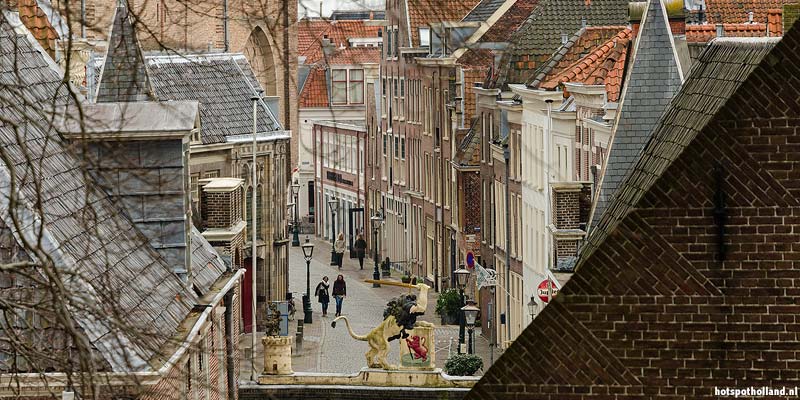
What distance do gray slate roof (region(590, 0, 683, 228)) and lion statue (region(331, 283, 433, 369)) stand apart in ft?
21.0

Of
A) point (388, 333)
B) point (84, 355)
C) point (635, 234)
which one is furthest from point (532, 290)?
point (84, 355)

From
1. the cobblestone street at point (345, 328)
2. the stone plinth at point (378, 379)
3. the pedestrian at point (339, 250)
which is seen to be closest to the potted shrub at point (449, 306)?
the cobblestone street at point (345, 328)

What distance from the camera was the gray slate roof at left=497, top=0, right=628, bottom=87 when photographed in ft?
167

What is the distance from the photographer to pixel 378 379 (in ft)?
117

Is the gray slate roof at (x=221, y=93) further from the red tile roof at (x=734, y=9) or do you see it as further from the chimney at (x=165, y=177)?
the chimney at (x=165, y=177)

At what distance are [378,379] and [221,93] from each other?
1737 centimetres

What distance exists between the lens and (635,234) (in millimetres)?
12867

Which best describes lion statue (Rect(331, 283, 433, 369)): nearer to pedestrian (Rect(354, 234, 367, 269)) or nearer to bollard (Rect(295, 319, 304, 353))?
bollard (Rect(295, 319, 304, 353))

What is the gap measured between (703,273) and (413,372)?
2303cm

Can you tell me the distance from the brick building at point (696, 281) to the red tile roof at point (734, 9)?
117 feet

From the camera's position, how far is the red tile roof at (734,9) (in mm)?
48562

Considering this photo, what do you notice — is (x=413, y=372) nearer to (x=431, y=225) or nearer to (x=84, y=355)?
(x=84, y=355)

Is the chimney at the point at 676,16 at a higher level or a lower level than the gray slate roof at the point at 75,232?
higher

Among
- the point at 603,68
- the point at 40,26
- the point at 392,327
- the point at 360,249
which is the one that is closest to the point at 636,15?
the point at 392,327
